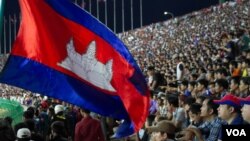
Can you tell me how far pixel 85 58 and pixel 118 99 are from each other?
1.68ft

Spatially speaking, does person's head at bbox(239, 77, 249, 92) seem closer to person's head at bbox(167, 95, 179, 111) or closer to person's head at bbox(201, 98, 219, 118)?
person's head at bbox(167, 95, 179, 111)

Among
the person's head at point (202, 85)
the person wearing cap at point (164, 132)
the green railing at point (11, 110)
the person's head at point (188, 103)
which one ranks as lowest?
the person wearing cap at point (164, 132)

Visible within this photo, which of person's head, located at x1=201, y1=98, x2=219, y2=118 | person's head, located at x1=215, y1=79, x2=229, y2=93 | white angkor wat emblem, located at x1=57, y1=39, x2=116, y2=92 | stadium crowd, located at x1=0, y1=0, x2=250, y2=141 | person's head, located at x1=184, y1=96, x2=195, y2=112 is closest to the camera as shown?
white angkor wat emblem, located at x1=57, y1=39, x2=116, y2=92

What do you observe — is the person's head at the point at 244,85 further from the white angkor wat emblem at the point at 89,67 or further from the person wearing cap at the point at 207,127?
the white angkor wat emblem at the point at 89,67

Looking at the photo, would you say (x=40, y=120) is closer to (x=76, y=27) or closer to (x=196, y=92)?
(x=196, y=92)

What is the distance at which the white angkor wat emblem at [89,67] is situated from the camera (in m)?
5.54

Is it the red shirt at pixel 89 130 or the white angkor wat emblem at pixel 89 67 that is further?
the red shirt at pixel 89 130

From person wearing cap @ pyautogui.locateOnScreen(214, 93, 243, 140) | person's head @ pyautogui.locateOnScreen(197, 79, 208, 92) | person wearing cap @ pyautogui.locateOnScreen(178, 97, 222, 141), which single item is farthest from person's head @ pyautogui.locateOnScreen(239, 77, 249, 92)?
person wearing cap @ pyautogui.locateOnScreen(214, 93, 243, 140)

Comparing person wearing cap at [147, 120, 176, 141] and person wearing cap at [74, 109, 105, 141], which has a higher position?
person wearing cap at [74, 109, 105, 141]

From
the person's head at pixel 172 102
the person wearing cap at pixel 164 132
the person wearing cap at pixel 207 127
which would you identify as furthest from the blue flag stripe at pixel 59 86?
the person's head at pixel 172 102

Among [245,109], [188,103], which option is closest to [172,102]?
[188,103]

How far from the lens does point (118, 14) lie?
64.2 meters

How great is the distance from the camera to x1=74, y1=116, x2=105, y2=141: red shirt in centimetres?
743

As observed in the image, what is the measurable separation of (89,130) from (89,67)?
202cm
